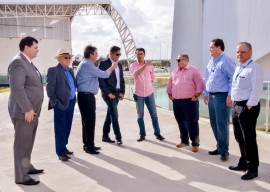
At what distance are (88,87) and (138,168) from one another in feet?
5.01

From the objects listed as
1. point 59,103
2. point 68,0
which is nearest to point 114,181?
point 59,103

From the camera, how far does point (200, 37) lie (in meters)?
12.8

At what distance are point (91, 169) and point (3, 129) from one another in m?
3.86

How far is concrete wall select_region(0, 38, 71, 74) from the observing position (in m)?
41.3

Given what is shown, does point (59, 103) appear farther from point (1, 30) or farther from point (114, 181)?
point (1, 30)

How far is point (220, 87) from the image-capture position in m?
4.32

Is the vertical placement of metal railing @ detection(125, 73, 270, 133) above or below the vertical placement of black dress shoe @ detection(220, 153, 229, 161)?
above

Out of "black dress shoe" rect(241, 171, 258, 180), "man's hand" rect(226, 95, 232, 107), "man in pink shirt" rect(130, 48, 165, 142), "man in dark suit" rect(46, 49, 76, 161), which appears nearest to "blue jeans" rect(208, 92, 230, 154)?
"man's hand" rect(226, 95, 232, 107)

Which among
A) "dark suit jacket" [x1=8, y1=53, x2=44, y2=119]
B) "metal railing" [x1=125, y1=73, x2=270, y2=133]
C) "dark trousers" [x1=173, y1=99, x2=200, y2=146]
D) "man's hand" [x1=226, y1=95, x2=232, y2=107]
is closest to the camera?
"dark suit jacket" [x1=8, y1=53, x2=44, y2=119]

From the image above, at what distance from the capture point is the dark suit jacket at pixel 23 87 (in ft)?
11.3

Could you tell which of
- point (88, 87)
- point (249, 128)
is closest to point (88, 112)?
point (88, 87)

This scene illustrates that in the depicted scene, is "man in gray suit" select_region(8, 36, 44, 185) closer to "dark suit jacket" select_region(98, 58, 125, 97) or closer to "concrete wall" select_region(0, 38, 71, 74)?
"dark suit jacket" select_region(98, 58, 125, 97)

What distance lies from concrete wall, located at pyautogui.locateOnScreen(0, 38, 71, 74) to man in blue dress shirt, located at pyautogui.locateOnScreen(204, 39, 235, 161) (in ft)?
128

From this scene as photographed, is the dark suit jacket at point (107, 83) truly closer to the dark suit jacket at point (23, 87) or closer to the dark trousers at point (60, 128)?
the dark trousers at point (60, 128)
